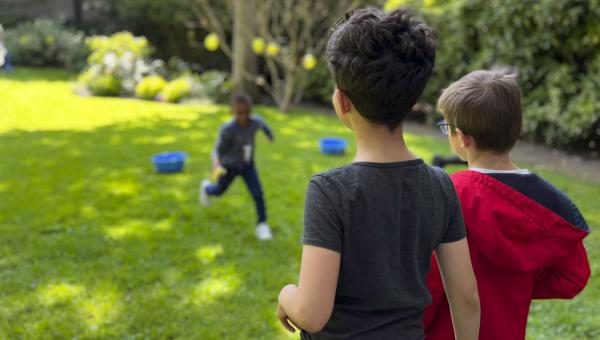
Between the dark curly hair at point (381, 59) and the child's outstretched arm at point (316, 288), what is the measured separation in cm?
36

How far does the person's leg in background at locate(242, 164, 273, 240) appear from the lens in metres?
4.42

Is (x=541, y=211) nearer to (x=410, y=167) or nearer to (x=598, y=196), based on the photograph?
(x=410, y=167)

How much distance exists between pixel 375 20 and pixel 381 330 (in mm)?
754

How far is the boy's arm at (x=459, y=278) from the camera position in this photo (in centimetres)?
144

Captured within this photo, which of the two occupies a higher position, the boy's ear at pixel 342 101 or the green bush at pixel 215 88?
the boy's ear at pixel 342 101

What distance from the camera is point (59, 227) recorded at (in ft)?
14.6

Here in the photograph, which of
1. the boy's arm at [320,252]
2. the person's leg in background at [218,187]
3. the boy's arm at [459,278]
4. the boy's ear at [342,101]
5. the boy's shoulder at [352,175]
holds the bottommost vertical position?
the person's leg in background at [218,187]

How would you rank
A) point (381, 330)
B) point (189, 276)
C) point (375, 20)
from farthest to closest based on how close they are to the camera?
1. point (189, 276)
2. point (381, 330)
3. point (375, 20)

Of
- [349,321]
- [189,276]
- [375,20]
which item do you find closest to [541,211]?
[349,321]

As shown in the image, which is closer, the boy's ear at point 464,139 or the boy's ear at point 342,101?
the boy's ear at point 342,101

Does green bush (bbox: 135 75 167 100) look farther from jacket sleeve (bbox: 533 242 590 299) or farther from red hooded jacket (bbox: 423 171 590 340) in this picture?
jacket sleeve (bbox: 533 242 590 299)

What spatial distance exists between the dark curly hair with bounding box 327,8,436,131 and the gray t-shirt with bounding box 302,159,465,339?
0.52 feet

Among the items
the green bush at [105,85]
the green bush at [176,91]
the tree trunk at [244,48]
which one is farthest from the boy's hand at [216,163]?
the green bush at [105,85]

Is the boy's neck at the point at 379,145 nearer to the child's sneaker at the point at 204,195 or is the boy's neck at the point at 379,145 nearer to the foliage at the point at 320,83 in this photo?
the child's sneaker at the point at 204,195
